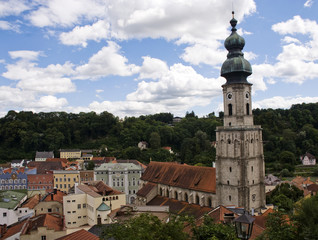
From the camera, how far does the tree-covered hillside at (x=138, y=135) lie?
106875 mm

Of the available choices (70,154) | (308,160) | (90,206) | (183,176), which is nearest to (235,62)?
(183,176)

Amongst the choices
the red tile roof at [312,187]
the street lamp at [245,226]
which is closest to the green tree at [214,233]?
the street lamp at [245,226]

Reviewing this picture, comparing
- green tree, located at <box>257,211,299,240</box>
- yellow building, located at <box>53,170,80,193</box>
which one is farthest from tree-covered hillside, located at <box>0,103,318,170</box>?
green tree, located at <box>257,211,299,240</box>

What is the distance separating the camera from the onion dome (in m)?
38.2

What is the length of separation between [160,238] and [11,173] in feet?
228

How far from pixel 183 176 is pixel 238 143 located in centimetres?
1143

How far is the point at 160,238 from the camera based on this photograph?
46.7ft

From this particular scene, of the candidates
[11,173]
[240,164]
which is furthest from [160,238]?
[11,173]

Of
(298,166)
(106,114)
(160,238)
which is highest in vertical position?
(106,114)

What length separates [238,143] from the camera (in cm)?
3675

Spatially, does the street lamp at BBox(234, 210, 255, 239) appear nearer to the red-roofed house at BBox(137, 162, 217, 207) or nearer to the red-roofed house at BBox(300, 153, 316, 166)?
the red-roofed house at BBox(137, 162, 217, 207)

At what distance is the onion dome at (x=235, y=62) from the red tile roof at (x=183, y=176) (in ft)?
42.6

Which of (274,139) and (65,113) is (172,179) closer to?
(274,139)

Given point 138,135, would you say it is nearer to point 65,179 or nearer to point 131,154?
point 131,154
